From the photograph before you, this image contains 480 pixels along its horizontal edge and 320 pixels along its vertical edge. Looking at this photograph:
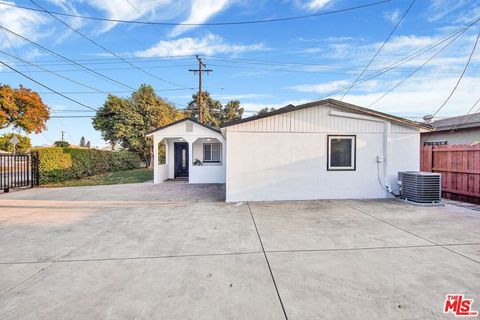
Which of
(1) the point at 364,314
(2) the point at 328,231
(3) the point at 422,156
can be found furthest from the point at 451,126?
(1) the point at 364,314

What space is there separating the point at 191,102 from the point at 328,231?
110 ft

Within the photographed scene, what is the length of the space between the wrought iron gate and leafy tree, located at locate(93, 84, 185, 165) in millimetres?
10324

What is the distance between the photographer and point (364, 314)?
197 cm

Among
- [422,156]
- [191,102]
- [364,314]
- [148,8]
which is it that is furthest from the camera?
[191,102]

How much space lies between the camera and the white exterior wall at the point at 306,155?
708cm

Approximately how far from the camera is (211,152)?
13516mm

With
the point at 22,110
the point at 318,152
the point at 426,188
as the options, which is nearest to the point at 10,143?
the point at 22,110

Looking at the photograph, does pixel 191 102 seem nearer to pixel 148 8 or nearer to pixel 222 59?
pixel 222 59

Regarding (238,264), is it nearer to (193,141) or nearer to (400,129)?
(400,129)

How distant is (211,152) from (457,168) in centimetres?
1080

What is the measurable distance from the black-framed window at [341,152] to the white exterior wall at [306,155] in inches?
5.3

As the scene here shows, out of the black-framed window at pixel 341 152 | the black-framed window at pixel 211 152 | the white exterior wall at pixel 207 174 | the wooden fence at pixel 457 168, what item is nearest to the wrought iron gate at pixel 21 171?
the white exterior wall at pixel 207 174

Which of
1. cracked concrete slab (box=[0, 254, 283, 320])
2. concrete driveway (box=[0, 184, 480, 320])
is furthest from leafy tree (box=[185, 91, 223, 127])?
cracked concrete slab (box=[0, 254, 283, 320])

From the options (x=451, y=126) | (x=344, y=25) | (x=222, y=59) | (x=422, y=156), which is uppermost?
(x=222, y=59)
